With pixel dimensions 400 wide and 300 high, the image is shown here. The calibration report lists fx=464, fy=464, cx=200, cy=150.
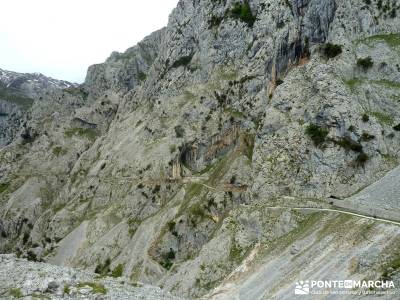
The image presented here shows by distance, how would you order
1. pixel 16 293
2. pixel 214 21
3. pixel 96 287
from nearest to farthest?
pixel 16 293, pixel 96 287, pixel 214 21

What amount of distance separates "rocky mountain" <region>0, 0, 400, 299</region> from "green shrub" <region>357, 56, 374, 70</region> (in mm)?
240

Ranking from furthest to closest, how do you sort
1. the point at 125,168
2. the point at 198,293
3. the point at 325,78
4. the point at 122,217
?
the point at 125,168 → the point at 122,217 → the point at 325,78 → the point at 198,293

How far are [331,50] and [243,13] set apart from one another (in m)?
56.0

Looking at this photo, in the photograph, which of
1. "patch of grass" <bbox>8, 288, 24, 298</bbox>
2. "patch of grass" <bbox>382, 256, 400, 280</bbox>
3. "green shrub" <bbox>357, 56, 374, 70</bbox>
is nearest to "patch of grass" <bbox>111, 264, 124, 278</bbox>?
"patch of grass" <bbox>8, 288, 24, 298</bbox>

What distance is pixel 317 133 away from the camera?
93125 mm

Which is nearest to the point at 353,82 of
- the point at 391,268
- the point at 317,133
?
the point at 317,133

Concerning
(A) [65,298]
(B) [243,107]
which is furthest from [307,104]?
(A) [65,298]

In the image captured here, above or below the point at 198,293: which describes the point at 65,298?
above

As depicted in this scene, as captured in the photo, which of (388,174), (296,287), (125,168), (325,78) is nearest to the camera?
(296,287)

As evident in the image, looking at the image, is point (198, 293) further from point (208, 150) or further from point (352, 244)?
point (208, 150)

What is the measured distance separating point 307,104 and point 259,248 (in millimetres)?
35310

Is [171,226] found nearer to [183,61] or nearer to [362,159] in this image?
[362,159]

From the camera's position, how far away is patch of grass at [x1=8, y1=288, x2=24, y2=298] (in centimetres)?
4489

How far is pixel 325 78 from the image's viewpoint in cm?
9888
